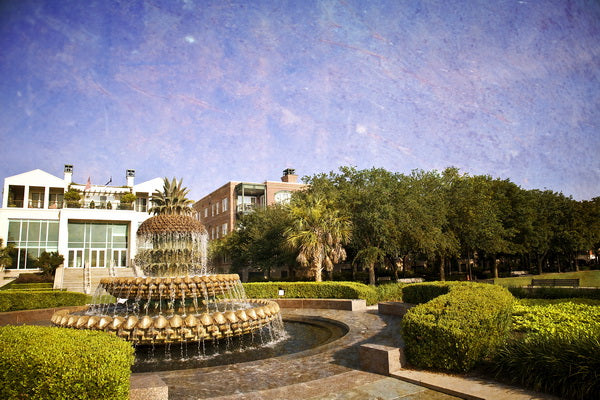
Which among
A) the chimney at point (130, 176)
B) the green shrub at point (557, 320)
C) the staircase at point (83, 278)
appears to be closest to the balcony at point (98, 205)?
the staircase at point (83, 278)

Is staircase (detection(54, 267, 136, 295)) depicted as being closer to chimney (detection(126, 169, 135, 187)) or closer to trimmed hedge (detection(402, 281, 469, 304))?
chimney (detection(126, 169, 135, 187))

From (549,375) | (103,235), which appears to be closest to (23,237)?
(103,235)

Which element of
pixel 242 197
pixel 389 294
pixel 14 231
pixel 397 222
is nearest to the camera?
pixel 389 294

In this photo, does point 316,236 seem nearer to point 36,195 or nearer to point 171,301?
point 171,301

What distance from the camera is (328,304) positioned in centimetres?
1870

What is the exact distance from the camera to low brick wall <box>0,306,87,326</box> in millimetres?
15680

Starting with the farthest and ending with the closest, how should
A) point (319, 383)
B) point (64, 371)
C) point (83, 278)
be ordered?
point (83, 278) < point (319, 383) < point (64, 371)

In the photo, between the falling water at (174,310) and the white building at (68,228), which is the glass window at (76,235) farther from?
the falling water at (174,310)

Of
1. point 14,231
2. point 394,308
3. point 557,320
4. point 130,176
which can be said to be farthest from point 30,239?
point 557,320

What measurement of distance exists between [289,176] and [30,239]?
3094 cm

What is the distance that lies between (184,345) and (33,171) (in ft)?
150

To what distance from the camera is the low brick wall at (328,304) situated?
1755cm

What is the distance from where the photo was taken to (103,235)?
4272cm

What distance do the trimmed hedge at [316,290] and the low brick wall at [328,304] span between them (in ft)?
2.99
